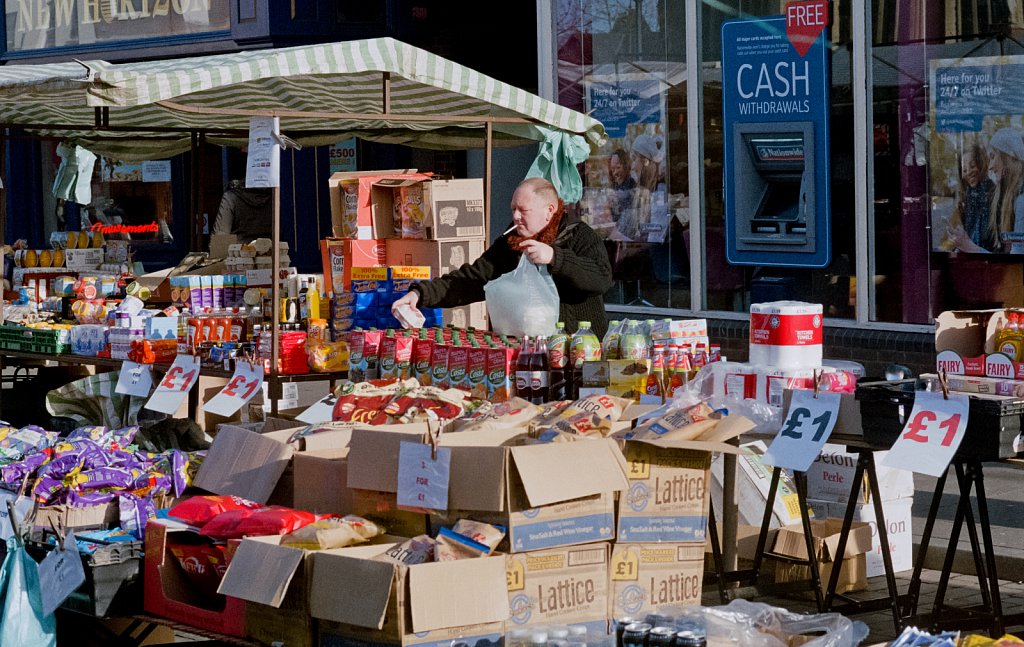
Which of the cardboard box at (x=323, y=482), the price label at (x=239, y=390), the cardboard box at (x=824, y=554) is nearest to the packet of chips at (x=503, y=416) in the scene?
the cardboard box at (x=323, y=482)

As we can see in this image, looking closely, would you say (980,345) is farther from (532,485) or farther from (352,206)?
(352,206)

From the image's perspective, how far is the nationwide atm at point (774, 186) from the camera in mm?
10812

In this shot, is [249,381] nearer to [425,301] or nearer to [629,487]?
[425,301]

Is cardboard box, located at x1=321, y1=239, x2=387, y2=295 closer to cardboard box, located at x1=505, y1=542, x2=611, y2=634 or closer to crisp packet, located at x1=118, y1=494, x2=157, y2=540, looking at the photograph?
crisp packet, located at x1=118, y1=494, x2=157, y2=540

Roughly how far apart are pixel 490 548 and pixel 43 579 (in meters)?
1.73

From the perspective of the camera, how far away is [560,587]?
4328 millimetres

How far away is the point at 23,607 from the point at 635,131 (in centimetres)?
816

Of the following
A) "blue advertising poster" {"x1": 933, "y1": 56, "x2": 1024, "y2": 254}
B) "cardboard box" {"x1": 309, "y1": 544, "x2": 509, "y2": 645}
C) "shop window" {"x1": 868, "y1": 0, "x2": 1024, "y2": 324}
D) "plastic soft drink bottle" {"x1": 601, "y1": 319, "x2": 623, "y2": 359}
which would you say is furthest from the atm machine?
"cardboard box" {"x1": 309, "y1": 544, "x2": 509, "y2": 645}

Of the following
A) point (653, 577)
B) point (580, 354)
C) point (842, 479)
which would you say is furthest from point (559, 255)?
point (653, 577)

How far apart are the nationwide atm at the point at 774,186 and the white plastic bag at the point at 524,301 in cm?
478

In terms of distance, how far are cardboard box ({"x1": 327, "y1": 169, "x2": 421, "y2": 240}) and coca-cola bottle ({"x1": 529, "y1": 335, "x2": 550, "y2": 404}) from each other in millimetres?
2631

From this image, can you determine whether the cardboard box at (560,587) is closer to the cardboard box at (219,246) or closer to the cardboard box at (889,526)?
the cardboard box at (889,526)

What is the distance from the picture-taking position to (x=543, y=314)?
641 centimetres

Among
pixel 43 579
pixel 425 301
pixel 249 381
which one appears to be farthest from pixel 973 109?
pixel 43 579
